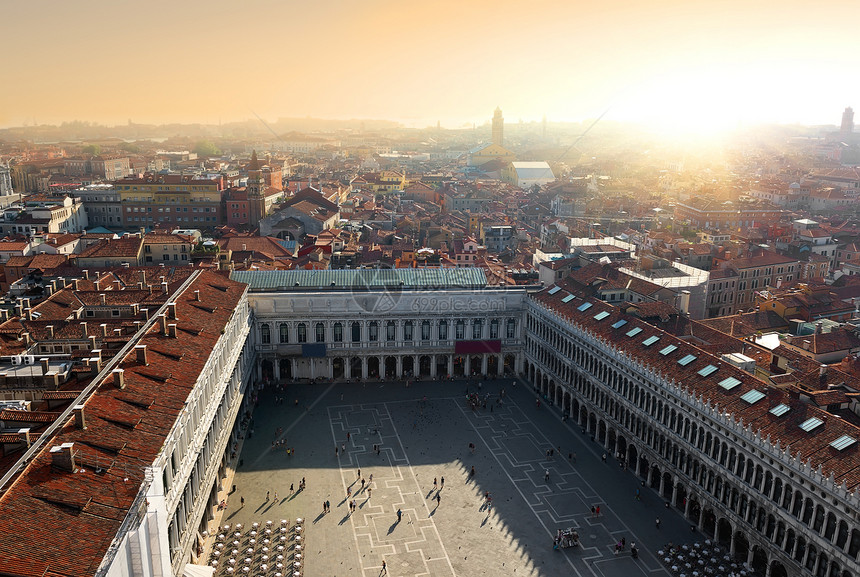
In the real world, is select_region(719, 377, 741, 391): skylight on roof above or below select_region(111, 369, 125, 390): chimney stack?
below

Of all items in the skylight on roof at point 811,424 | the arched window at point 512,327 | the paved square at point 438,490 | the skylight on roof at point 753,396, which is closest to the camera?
the skylight on roof at point 811,424

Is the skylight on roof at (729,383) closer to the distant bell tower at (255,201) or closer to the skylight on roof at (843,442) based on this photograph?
the skylight on roof at (843,442)

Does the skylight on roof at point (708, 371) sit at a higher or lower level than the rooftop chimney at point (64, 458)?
lower

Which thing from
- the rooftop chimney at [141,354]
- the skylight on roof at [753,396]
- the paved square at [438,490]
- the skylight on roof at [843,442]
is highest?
the rooftop chimney at [141,354]

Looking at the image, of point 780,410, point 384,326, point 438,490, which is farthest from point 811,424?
point 384,326

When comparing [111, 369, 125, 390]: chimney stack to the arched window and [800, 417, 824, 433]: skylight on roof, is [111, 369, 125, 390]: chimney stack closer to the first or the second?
[800, 417, 824, 433]: skylight on roof

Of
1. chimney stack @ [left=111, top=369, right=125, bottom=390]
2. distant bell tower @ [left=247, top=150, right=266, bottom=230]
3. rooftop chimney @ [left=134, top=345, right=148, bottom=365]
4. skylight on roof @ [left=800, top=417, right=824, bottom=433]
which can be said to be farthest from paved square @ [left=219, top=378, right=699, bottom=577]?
distant bell tower @ [left=247, top=150, right=266, bottom=230]

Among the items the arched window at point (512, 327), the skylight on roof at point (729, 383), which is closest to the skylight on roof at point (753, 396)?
the skylight on roof at point (729, 383)
